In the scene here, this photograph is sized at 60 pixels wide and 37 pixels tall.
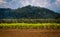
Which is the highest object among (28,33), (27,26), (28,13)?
(28,13)

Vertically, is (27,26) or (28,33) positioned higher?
(27,26)

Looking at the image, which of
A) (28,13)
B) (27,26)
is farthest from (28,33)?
(28,13)

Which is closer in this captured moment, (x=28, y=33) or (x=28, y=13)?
(x=28, y=33)

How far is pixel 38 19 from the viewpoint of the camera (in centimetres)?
381

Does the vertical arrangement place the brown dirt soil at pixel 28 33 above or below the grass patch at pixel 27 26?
below

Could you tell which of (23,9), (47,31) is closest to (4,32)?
(23,9)

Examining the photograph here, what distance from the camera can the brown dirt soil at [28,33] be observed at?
3.72 m

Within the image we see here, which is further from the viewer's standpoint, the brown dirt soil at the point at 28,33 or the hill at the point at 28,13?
the hill at the point at 28,13

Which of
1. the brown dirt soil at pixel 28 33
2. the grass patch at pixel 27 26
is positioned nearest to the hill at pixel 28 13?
the grass patch at pixel 27 26

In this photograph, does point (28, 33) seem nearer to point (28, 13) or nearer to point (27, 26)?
point (27, 26)

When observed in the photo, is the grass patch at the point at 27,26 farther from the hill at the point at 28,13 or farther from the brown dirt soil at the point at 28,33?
the hill at the point at 28,13

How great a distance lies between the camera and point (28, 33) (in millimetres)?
3723

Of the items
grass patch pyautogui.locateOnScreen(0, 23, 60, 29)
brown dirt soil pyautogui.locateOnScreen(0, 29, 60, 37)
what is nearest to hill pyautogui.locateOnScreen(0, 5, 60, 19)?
grass patch pyautogui.locateOnScreen(0, 23, 60, 29)

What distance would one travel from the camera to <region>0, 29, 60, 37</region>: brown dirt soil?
3.72 meters
